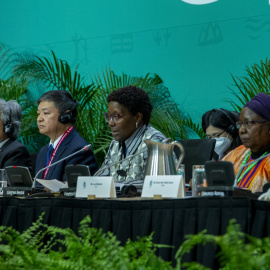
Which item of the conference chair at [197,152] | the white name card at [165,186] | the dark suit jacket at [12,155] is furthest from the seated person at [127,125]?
the white name card at [165,186]

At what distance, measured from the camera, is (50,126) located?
361cm

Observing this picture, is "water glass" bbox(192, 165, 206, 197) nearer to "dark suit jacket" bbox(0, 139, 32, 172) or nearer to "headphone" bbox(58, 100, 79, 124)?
"headphone" bbox(58, 100, 79, 124)

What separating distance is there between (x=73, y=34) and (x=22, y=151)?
6.13 ft

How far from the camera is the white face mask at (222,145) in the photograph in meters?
3.68

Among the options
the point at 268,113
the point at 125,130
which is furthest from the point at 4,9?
the point at 268,113

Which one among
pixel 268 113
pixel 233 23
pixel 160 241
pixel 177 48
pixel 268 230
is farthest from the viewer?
pixel 177 48

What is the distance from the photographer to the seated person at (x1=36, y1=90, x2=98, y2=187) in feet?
11.2

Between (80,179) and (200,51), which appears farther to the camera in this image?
(200,51)

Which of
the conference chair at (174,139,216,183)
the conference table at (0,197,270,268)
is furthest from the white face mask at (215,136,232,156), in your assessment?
the conference table at (0,197,270,268)

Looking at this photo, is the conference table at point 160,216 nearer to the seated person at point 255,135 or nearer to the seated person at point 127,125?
the seated person at point 255,135

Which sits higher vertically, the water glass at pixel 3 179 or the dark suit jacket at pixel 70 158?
the dark suit jacket at pixel 70 158

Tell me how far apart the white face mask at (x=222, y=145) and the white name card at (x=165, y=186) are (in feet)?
6.19

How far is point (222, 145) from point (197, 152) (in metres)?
0.68

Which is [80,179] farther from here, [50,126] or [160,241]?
[50,126]
